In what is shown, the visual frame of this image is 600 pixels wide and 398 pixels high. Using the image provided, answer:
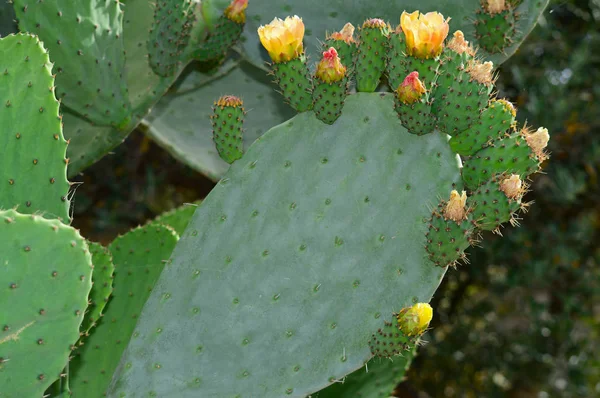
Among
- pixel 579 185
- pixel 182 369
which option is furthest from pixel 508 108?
pixel 579 185

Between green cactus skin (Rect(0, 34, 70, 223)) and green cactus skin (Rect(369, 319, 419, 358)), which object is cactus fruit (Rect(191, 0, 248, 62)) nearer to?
green cactus skin (Rect(0, 34, 70, 223))

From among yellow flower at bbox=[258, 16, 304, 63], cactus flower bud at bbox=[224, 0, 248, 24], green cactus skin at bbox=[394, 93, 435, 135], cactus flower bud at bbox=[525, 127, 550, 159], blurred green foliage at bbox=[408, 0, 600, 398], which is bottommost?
blurred green foliage at bbox=[408, 0, 600, 398]

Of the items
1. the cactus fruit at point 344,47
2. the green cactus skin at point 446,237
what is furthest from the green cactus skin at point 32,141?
the green cactus skin at point 446,237

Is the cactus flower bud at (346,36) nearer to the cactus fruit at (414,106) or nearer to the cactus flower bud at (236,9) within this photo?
the cactus fruit at (414,106)

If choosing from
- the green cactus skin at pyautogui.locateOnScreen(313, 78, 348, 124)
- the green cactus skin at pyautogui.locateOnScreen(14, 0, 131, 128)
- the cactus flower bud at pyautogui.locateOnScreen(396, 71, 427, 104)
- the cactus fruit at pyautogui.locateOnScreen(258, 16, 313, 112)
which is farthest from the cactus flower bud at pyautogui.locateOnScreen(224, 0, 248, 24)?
the cactus flower bud at pyautogui.locateOnScreen(396, 71, 427, 104)

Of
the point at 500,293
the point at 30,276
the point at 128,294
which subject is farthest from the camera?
the point at 500,293

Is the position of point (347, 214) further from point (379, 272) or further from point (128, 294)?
point (128, 294)
